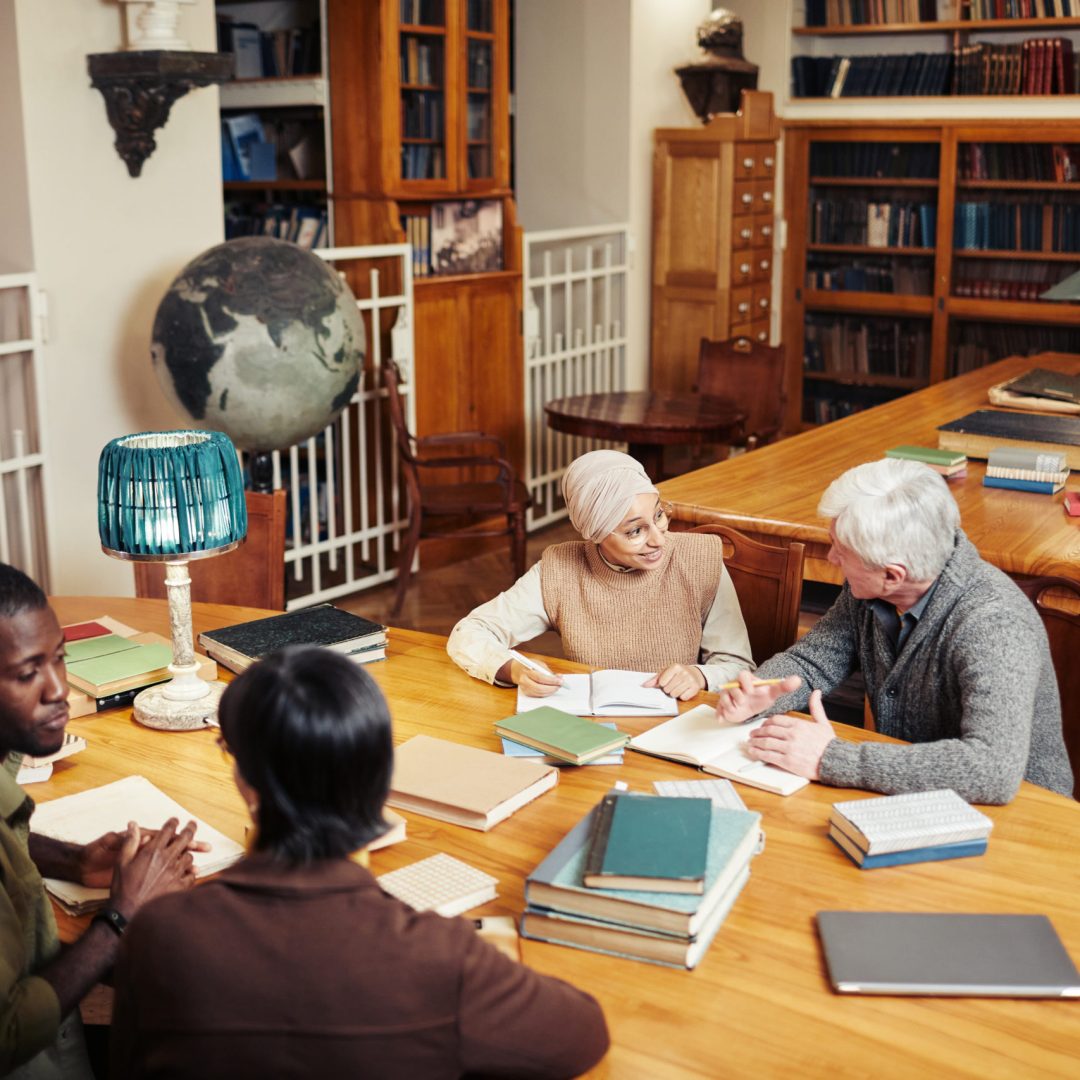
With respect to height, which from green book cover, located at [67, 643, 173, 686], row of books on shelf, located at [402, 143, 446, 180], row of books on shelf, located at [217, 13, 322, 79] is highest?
row of books on shelf, located at [217, 13, 322, 79]

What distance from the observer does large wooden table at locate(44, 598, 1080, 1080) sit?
1442 millimetres

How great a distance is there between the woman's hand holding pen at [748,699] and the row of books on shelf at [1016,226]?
622 cm

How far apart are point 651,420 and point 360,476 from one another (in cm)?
121

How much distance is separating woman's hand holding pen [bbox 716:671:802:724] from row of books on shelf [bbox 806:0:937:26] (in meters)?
6.42

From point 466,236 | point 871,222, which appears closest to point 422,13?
point 466,236

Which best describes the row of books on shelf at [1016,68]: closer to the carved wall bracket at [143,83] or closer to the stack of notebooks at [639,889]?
the carved wall bracket at [143,83]

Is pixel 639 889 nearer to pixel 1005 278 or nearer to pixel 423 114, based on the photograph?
pixel 423 114

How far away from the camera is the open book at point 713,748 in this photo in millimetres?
2072

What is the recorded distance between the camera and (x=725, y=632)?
9.08 feet

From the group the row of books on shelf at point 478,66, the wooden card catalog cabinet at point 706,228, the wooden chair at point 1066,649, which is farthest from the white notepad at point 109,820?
the wooden card catalog cabinet at point 706,228

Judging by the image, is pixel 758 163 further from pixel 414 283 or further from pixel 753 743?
pixel 753 743

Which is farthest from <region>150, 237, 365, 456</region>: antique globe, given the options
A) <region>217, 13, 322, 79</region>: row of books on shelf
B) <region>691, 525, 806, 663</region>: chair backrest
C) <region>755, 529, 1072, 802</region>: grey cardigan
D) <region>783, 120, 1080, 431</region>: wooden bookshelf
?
<region>783, 120, 1080, 431</region>: wooden bookshelf

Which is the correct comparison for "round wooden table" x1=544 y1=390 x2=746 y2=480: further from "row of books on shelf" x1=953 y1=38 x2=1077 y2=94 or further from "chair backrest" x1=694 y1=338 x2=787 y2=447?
"row of books on shelf" x1=953 y1=38 x2=1077 y2=94

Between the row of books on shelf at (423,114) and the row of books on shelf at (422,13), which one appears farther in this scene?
the row of books on shelf at (423,114)
